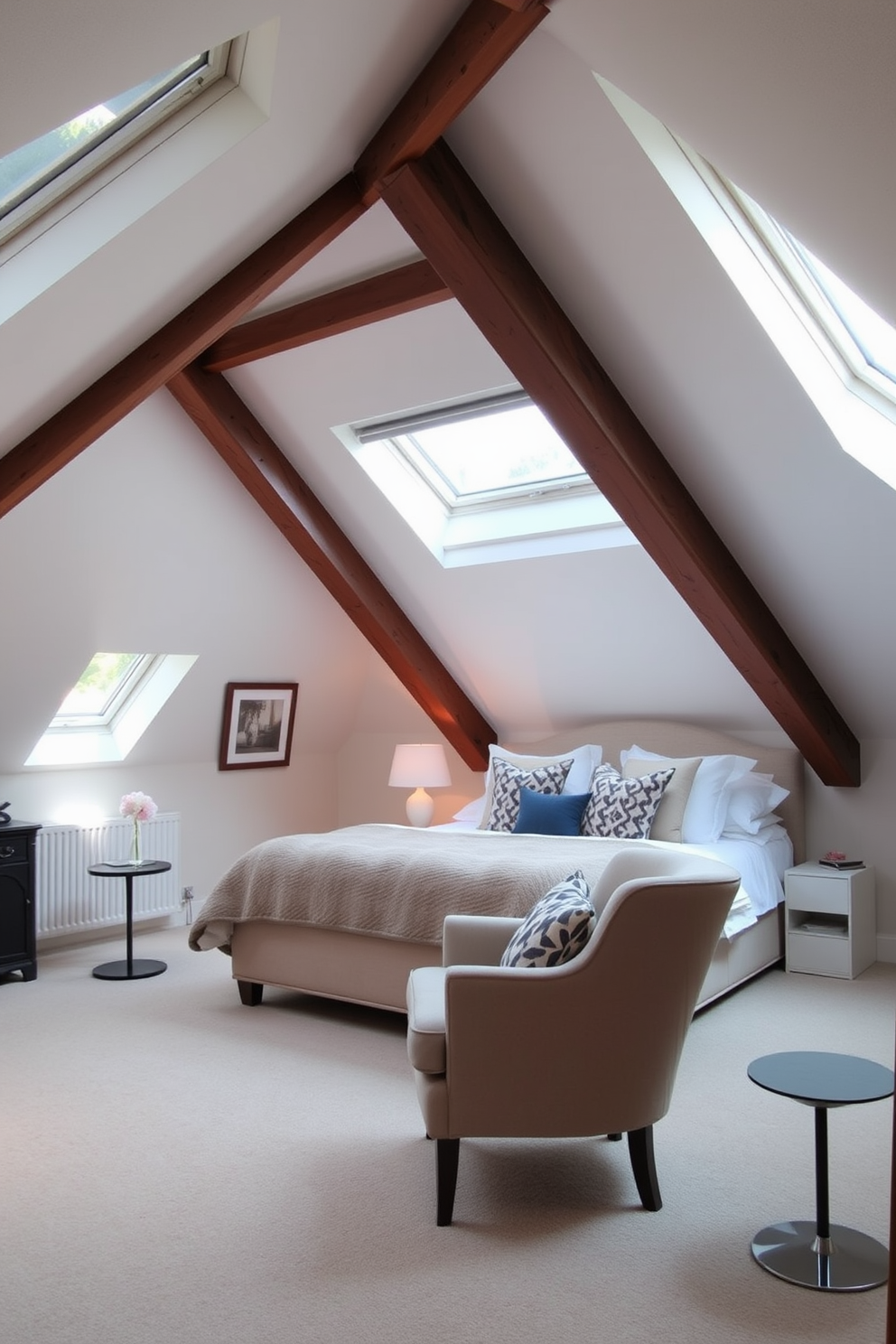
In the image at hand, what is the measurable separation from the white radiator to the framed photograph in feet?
2.22

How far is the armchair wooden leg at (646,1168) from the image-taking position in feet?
9.16

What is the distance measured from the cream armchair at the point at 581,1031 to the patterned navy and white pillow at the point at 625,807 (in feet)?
7.62

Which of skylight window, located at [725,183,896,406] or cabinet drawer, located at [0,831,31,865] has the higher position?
skylight window, located at [725,183,896,406]

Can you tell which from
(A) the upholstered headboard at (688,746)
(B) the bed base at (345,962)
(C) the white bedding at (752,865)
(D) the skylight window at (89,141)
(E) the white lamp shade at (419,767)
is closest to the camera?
(D) the skylight window at (89,141)

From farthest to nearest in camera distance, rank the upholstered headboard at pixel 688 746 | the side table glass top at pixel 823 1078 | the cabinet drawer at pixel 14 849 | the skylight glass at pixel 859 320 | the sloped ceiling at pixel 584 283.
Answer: the upholstered headboard at pixel 688 746
the cabinet drawer at pixel 14 849
the skylight glass at pixel 859 320
the side table glass top at pixel 823 1078
the sloped ceiling at pixel 584 283

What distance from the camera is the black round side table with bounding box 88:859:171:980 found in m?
5.21

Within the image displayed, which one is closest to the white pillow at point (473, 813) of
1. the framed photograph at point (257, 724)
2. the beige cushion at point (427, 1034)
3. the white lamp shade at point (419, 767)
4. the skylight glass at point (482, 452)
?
the white lamp shade at point (419, 767)

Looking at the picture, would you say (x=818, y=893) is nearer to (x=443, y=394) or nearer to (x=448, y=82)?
(x=443, y=394)

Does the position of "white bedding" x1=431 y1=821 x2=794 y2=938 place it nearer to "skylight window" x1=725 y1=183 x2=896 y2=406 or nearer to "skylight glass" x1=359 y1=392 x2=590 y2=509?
"skylight glass" x1=359 y1=392 x2=590 y2=509

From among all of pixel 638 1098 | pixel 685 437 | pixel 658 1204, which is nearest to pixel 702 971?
pixel 638 1098

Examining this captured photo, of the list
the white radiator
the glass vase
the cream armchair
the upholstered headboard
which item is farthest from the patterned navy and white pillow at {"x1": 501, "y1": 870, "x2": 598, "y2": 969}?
the white radiator

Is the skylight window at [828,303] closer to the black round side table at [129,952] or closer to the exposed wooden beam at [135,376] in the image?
the exposed wooden beam at [135,376]

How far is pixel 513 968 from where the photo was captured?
2.78 m

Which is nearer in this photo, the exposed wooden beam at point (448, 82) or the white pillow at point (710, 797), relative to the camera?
the exposed wooden beam at point (448, 82)
